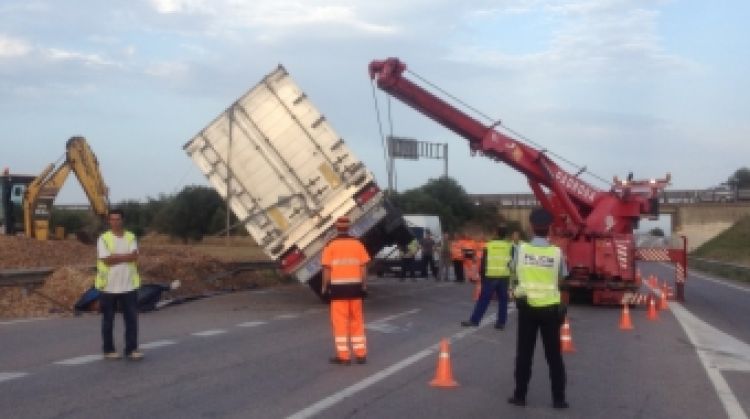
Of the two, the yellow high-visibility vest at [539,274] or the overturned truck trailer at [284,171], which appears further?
the overturned truck trailer at [284,171]

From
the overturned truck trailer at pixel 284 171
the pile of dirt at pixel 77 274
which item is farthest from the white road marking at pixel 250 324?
the pile of dirt at pixel 77 274

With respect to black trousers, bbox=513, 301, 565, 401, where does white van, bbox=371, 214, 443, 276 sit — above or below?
above

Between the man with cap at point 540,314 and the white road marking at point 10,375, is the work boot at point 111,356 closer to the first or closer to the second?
the white road marking at point 10,375

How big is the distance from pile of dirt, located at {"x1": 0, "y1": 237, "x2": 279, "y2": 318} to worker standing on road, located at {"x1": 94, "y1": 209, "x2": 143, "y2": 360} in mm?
6949

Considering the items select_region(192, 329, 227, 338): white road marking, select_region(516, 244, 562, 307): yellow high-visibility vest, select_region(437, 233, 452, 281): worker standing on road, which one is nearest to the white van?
select_region(437, 233, 452, 281): worker standing on road

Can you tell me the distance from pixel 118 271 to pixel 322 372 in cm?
273

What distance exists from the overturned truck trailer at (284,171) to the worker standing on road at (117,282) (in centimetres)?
754

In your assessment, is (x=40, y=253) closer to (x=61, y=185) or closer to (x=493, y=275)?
(x=61, y=185)

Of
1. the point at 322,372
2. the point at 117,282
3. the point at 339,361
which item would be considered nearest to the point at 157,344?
the point at 117,282

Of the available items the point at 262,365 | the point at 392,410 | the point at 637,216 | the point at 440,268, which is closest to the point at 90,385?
the point at 262,365

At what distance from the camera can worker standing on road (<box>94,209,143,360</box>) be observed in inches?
473

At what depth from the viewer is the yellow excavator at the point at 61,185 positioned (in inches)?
1230

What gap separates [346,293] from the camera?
11.9 metres

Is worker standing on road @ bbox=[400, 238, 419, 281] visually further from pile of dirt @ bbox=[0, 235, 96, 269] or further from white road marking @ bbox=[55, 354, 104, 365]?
white road marking @ bbox=[55, 354, 104, 365]
